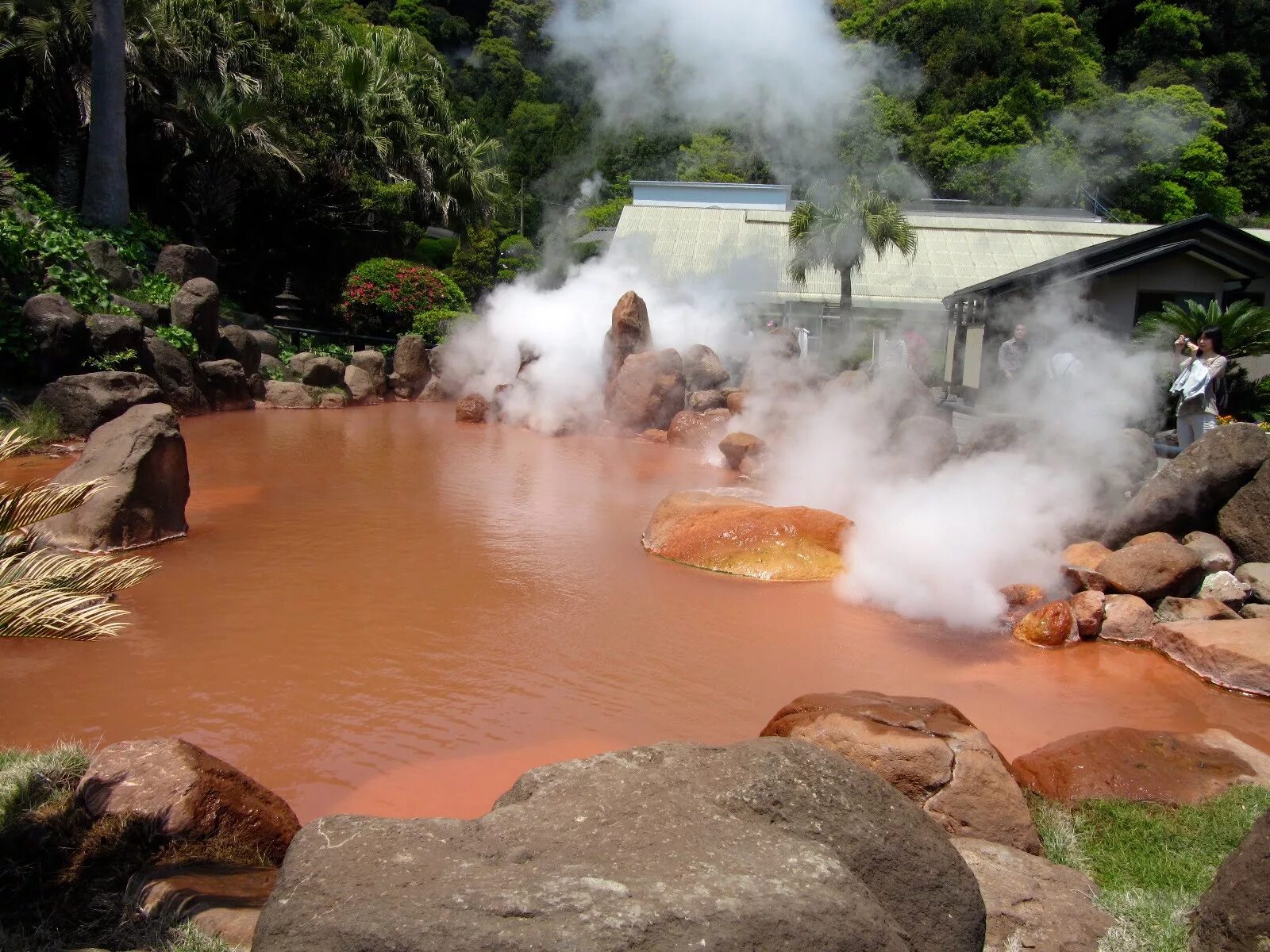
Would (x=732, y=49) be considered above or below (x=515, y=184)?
above

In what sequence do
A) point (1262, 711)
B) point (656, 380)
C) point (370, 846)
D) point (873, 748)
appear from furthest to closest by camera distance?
point (656, 380) → point (1262, 711) → point (873, 748) → point (370, 846)

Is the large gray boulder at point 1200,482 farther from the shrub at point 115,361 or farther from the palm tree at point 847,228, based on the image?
the palm tree at point 847,228

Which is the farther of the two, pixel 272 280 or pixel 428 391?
pixel 272 280

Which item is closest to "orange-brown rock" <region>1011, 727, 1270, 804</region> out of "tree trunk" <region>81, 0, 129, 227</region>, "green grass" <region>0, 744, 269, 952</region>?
"green grass" <region>0, 744, 269, 952</region>

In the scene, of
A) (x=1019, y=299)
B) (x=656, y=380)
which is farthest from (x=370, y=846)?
(x=1019, y=299)

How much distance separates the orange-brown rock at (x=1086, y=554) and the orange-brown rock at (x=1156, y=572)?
1.02 ft

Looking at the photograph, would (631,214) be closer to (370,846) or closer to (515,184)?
(515,184)

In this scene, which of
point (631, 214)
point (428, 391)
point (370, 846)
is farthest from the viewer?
point (631, 214)

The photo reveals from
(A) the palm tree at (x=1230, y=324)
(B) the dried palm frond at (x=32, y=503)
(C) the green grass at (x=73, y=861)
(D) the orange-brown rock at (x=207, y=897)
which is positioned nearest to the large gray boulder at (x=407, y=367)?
(A) the palm tree at (x=1230, y=324)

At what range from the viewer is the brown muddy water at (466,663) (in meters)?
4.94

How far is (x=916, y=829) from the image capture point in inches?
104

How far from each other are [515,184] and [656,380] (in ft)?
95.5

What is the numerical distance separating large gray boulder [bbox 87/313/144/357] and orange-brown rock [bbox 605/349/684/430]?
6.67 m

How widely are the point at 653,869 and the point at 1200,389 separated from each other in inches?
348
